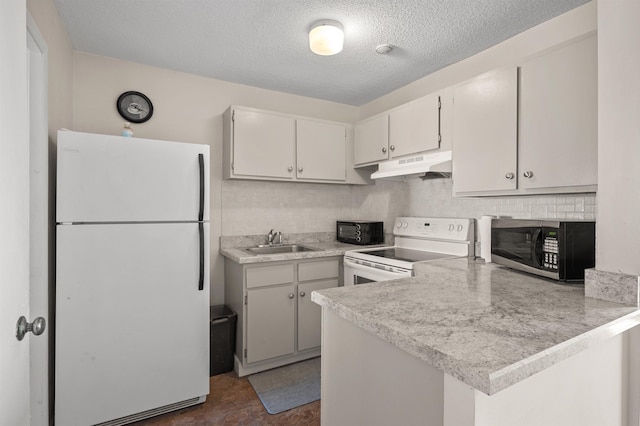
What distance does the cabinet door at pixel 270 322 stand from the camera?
250 centimetres

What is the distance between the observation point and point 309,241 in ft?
11.0

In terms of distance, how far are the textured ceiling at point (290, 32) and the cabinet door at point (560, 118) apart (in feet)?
1.55

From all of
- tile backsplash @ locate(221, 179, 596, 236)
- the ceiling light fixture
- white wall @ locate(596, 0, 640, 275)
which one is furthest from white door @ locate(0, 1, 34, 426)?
tile backsplash @ locate(221, 179, 596, 236)

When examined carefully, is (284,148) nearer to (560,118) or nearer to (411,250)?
(411,250)

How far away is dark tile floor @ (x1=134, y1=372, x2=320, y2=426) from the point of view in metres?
1.97

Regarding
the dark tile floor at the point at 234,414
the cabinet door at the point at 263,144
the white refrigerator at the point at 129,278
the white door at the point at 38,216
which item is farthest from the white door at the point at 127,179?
the dark tile floor at the point at 234,414

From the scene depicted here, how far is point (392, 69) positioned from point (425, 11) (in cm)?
81

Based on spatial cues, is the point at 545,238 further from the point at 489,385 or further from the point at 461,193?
the point at 489,385

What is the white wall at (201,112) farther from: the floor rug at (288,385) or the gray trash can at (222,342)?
the floor rug at (288,385)

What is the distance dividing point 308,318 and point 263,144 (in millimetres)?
1530

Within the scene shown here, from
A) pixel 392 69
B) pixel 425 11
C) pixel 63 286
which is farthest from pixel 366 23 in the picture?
pixel 63 286

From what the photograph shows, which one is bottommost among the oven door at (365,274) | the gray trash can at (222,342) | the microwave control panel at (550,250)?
the gray trash can at (222,342)

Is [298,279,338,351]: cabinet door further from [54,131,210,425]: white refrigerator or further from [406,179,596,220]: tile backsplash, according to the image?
[406,179,596,220]: tile backsplash

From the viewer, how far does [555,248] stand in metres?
1.46
